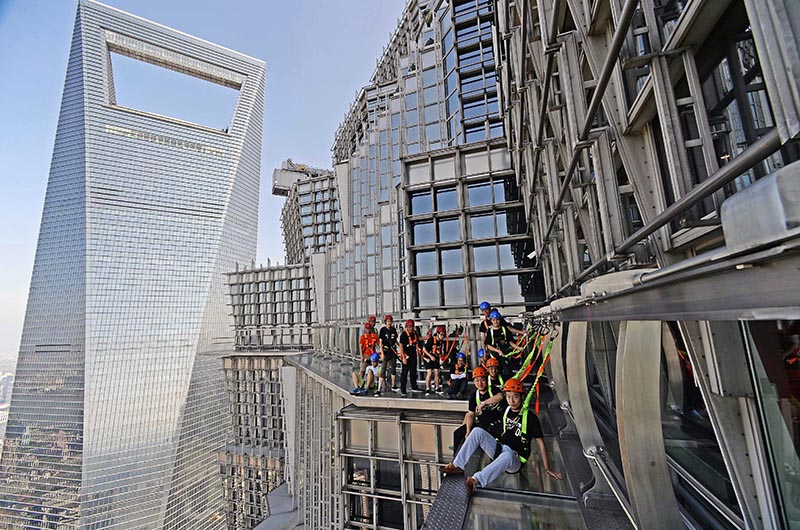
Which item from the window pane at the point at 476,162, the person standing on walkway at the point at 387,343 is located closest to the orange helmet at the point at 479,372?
the person standing on walkway at the point at 387,343

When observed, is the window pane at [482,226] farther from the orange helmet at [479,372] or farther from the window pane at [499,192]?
the orange helmet at [479,372]

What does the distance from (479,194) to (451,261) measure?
9.88 feet

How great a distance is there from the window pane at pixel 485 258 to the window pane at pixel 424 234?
199cm

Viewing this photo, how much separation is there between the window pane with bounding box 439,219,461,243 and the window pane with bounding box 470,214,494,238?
2.02 ft

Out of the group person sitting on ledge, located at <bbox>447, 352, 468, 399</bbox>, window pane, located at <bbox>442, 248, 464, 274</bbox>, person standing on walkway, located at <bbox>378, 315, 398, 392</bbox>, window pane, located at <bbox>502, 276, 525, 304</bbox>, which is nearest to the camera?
person sitting on ledge, located at <bbox>447, 352, 468, 399</bbox>

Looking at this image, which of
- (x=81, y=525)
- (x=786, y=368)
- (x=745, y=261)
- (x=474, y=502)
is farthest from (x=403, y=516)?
(x=81, y=525)

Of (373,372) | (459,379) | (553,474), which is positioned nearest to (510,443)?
(553,474)

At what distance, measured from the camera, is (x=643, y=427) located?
212 cm

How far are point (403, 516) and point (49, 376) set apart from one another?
86.7 meters

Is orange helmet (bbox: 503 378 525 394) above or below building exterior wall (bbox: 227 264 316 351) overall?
below

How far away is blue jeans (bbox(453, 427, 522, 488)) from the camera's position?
4.32 metres

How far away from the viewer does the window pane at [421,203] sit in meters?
16.3

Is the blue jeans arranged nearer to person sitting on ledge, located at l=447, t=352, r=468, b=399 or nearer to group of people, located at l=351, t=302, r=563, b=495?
group of people, located at l=351, t=302, r=563, b=495

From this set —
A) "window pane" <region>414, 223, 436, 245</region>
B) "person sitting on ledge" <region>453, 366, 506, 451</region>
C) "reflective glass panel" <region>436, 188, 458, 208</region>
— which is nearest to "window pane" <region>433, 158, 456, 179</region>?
"reflective glass panel" <region>436, 188, 458, 208</region>
